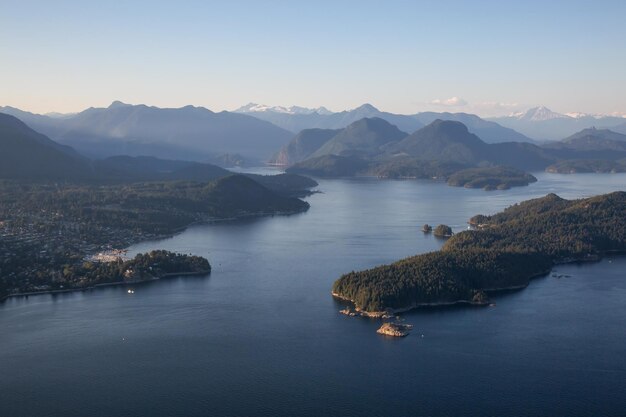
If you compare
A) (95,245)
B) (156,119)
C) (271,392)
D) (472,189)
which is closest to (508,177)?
(472,189)

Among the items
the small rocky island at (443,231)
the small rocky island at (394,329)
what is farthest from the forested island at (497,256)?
the small rocky island at (443,231)

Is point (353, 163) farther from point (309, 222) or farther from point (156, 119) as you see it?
point (156, 119)

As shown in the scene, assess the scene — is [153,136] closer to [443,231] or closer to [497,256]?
[443,231]

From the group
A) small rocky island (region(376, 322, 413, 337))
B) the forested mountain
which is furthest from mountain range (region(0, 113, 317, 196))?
the forested mountain

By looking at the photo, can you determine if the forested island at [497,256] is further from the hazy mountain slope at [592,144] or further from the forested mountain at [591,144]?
the hazy mountain slope at [592,144]

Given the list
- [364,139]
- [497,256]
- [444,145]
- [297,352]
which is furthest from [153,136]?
[297,352]

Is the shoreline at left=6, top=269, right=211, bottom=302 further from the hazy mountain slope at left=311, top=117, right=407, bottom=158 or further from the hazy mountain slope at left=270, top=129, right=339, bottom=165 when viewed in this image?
the hazy mountain slope at left=270, top=129, right=339, bottom=165
